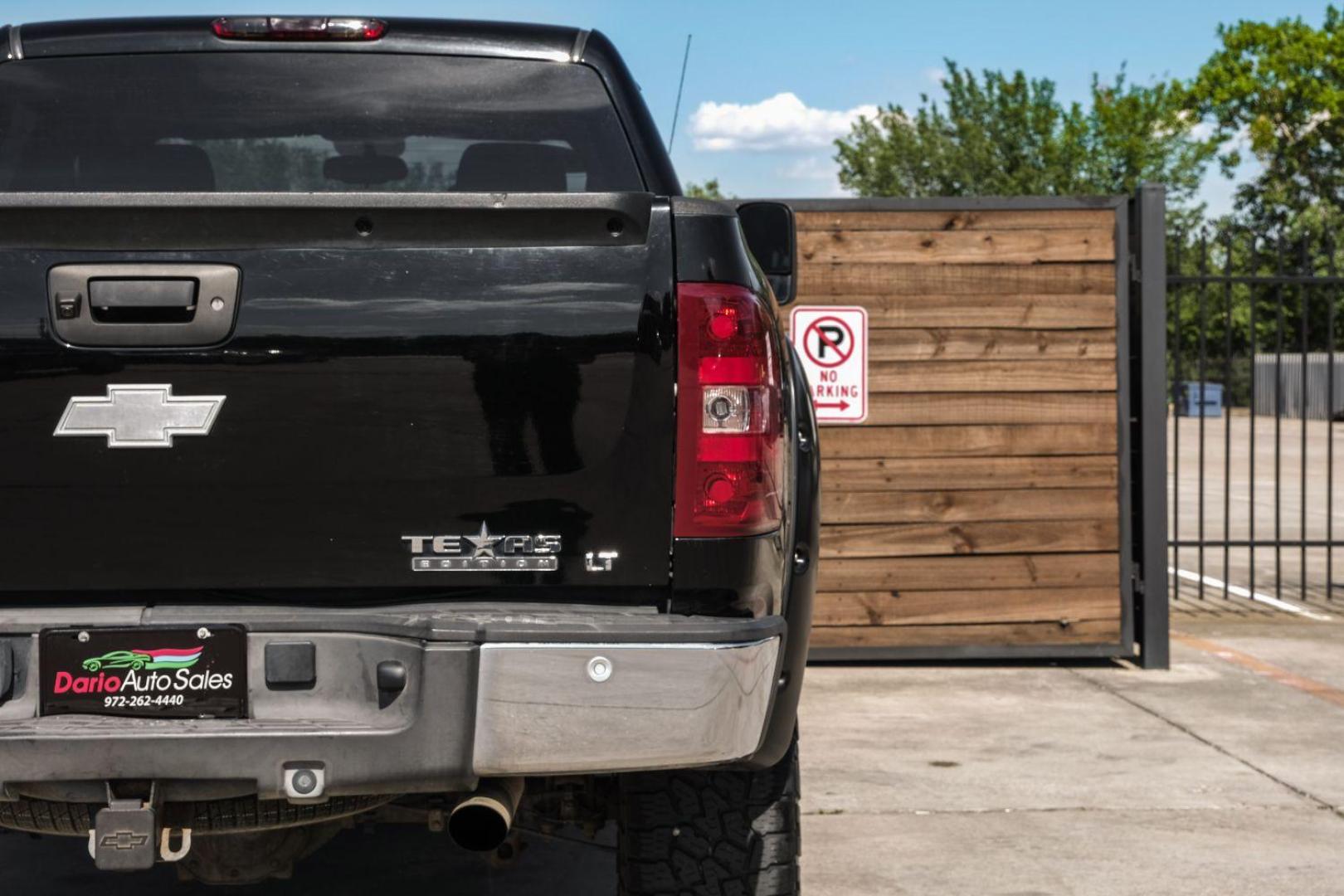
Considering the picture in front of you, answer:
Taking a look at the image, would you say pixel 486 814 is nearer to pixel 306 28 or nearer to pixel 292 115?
pixel 292 115

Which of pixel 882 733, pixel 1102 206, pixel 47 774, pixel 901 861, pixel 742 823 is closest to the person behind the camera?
pixel 47 774

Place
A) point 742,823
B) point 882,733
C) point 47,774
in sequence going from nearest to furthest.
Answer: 1. point 47,774
2. point 742,823
3. point 882,733

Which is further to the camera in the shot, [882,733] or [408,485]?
[882,733]

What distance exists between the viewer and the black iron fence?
30.4ft

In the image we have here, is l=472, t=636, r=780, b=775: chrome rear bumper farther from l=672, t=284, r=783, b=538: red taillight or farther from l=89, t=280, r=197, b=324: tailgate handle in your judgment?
l=89, t=280, r=197, b=324: tailgate handle

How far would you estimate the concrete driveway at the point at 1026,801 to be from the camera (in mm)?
4684

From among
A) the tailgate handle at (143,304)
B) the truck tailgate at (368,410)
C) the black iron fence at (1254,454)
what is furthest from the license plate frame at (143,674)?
the black iron fence at (1254,454)

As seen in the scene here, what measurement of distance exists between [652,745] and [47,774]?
0.99 meters

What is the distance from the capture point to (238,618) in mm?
2863

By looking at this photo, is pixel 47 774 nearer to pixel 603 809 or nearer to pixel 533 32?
pixel 603 809

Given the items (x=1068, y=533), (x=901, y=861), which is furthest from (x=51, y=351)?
(x=1068, y=533)

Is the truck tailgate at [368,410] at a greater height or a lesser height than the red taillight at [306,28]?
lesser

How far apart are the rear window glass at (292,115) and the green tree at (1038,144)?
46168 millimetres

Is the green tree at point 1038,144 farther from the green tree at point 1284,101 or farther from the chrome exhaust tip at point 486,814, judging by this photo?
the chrome exhaust tip at point 486,814
